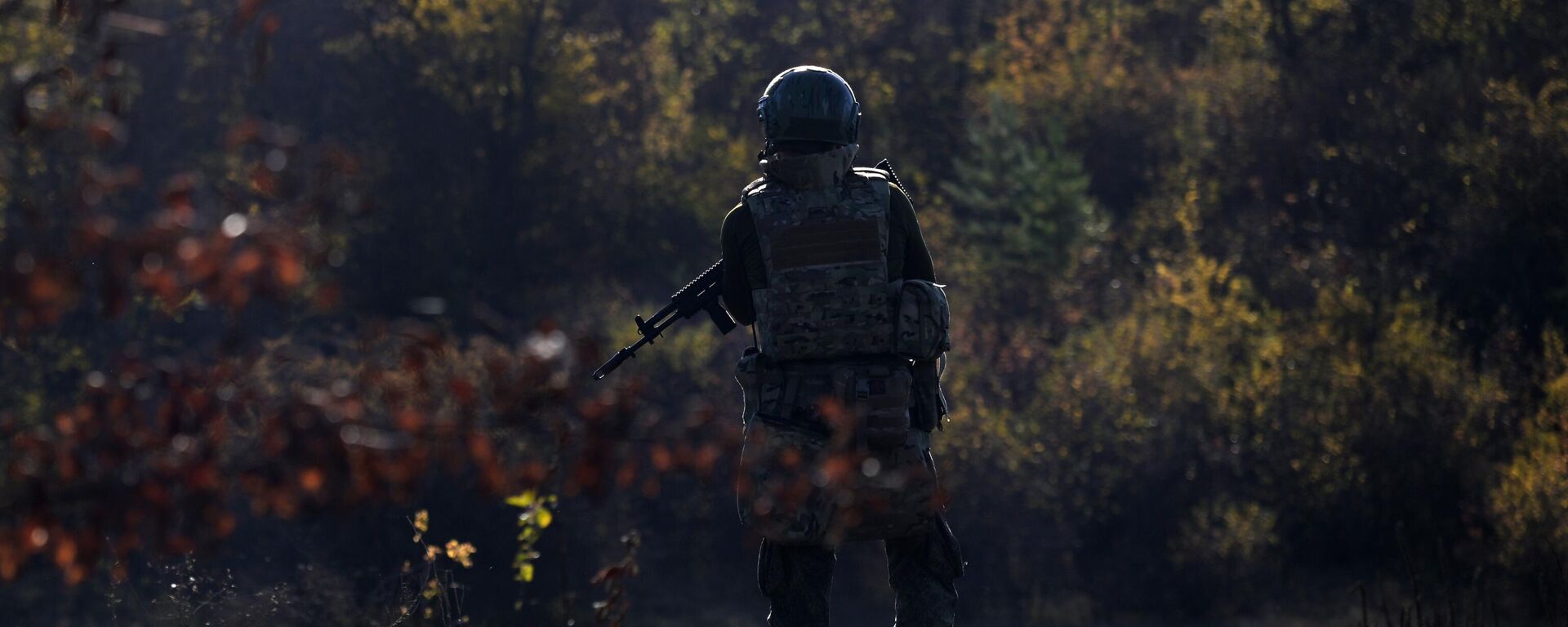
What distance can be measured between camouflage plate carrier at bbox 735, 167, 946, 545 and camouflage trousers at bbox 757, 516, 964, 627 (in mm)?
134

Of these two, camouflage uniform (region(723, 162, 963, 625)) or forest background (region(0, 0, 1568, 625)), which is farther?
camouflage uniform (region(723, 162, 963, 625))

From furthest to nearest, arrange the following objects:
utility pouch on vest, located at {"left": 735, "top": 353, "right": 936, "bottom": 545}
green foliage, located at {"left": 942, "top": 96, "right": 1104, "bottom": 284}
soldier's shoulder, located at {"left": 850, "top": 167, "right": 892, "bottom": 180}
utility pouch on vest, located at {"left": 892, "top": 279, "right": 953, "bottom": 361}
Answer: green foliage, located at {"left": 942, "top": 96, "right": 1104, "bottom": 284}
soldier's shoulder, located at {"left": 850, "top": 167, "right": 892, "bottom": 180}
utility pouch on vest, located at {"left": 892, "top": 279, "right": 953, "bottom": 361}
utility pouch on vest, located at {"left": 735, "top": 353, "right": 936, "bottom": 545}

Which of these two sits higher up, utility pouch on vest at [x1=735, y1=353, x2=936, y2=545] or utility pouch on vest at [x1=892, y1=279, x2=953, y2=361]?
utility pouch on vest at [x1=892, y1=279, x2=953, y2=361]

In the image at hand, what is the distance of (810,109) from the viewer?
19.4ft

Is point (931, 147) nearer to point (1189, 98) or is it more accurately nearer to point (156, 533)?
point (1189, 98)

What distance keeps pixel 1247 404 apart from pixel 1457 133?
6.68 m

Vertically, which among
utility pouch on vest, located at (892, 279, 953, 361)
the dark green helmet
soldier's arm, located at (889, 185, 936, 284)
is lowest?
utility pouch on vest, located at (892, 279, 953, 361)

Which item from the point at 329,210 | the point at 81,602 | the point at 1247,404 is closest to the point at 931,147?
the point at 1247,404

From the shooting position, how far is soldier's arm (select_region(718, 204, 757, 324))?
19.8 feet

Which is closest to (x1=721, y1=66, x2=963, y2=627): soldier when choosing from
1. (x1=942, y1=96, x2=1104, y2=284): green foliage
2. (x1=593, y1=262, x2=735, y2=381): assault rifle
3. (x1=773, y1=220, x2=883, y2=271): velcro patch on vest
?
(x1=773, y1=220, x2=883, y2=271): velcro patch on vest

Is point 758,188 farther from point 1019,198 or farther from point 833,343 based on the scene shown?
point 1019,198

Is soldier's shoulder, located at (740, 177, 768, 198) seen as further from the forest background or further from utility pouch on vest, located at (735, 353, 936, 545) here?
the forest background

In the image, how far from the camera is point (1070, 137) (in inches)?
1061

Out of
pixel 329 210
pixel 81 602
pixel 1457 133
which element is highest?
pixel 329 210
